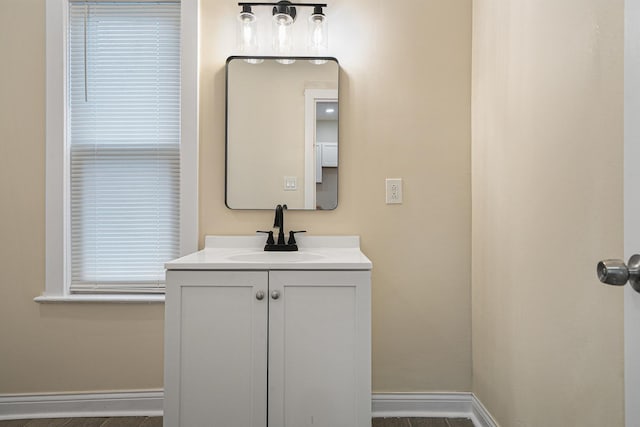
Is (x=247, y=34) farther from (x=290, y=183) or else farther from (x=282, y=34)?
(x=290, y=183)

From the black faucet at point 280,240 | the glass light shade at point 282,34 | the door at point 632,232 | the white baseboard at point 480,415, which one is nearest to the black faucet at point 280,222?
the black faucet at point 280,240

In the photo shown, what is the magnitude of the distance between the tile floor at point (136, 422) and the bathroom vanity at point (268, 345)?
0.54m

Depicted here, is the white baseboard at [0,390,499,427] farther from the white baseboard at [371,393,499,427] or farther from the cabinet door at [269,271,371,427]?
the cabinet door at [269,271,371,427]

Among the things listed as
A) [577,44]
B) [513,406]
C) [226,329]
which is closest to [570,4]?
[577,44]

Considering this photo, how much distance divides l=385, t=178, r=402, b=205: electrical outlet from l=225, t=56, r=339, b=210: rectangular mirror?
27cm

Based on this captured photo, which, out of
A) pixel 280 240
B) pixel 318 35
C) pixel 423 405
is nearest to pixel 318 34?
pixel 318 35

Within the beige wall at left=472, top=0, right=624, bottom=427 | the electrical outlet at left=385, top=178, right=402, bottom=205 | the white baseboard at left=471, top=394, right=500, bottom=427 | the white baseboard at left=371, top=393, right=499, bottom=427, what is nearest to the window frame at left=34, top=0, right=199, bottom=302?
the electrical outlet at left=385, top=178, right=402, bottom=205

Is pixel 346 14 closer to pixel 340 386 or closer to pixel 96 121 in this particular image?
pixel 96 121

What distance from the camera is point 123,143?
1.87m

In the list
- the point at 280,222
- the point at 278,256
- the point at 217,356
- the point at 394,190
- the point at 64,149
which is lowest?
the point at 217,356

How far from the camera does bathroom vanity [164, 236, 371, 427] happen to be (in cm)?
132

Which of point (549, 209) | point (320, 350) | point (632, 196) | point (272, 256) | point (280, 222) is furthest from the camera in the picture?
point (280, 222)

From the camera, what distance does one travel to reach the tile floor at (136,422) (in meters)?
1.72

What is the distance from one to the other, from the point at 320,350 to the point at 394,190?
87 centimetres
